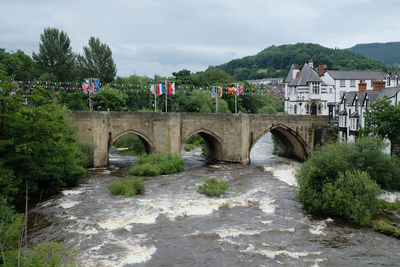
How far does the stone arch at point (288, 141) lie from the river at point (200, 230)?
16771mm

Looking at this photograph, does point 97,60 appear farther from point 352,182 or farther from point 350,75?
point 352,182

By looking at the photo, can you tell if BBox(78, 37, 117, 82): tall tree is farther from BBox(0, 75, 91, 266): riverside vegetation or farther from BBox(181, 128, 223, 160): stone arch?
BBox(0, 75, 91, 266): riverside vegetation

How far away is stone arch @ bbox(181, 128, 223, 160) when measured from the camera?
1868 inches

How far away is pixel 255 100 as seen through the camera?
9988 centimetres

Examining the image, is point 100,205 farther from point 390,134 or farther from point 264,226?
point 390,134

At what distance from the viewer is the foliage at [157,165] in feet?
128

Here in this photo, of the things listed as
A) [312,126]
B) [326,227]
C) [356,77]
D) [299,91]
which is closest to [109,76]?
[299,91]

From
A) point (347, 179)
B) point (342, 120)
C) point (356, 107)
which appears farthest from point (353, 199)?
point (342, 120)

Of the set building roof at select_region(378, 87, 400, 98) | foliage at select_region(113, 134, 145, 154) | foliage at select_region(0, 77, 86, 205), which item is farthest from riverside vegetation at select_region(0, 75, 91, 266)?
building roof at select_region(378, 87, 400, 98)

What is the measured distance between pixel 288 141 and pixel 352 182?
30.8 m

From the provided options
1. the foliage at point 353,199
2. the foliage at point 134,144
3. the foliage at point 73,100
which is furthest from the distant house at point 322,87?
the foliage at point 353,199

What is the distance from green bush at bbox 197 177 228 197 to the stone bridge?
13328 mm

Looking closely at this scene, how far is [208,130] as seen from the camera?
158ft

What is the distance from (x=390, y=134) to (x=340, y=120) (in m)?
12.7
